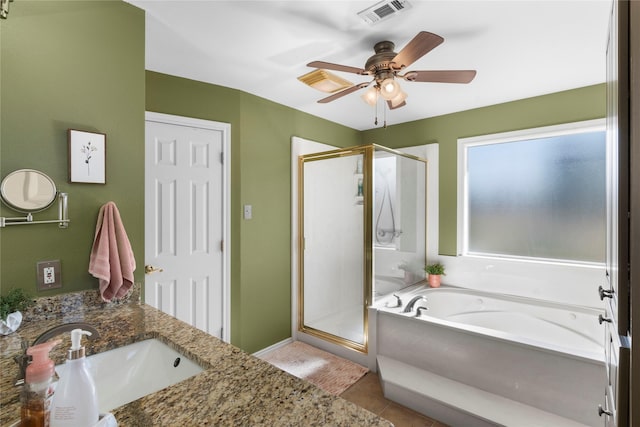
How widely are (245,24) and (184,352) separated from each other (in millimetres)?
1714

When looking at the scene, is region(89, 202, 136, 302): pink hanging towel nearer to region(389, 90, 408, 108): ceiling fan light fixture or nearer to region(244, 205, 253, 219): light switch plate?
region(244, 205, 253, 219): light switch plate

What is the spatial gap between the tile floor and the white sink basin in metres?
1.55

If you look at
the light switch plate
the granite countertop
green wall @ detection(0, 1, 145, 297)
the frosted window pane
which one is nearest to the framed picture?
green wall @ detection(0, 1, 145, 297)

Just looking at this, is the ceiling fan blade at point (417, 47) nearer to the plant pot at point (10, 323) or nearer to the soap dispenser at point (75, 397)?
the soap dispenser at point (75, 397)

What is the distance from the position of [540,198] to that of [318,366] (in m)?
2.57

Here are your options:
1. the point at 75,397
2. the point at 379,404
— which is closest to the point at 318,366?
the point at 379,404

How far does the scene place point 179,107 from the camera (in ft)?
→ 7.69

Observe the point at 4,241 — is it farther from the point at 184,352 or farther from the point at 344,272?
the point at 344,272

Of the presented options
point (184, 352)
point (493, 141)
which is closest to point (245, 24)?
point (184, 352)

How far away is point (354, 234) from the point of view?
9.61ft

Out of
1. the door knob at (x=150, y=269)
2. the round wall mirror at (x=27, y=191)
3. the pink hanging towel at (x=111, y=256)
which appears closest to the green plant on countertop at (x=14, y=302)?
the pink hanging towel at (x=111, y=256)

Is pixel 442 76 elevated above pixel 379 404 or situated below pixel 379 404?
above

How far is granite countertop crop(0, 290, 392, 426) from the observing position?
27.0 inches

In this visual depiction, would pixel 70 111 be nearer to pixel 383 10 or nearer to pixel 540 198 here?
pixel 383 10
